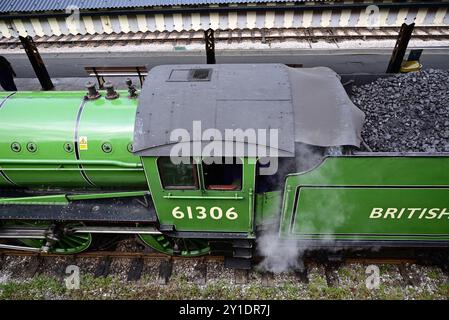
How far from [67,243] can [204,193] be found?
9.99 feet

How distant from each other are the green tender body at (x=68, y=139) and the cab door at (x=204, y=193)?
2.30ft

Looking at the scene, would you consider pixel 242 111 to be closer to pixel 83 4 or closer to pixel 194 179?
pixel 194 179

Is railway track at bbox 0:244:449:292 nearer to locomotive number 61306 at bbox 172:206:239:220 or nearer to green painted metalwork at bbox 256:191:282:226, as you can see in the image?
green painted metalwork at bbox 256:191:282:226

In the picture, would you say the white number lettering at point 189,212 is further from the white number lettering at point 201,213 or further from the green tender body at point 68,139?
the green tender body at point 68,139

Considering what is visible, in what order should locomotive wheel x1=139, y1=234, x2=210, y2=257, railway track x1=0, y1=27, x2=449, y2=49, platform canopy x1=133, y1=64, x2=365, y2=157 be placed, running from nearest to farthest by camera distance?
platform canopy x1=133, y1=64, x2=365, y2=157, locomotive wheel x1=139, y1=234, x2=210, y2=257, railway track x1=0, y1=27, x2=449, y2=49

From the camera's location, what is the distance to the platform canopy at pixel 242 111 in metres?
4.20

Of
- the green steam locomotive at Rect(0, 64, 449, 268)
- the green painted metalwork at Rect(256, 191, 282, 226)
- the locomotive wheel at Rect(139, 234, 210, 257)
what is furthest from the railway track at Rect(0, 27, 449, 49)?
the green painted metalwork at Rect(256, 191, 282, 226)

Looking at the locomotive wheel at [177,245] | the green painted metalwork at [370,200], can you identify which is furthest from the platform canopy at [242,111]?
the locomotive wheel at [177,245]

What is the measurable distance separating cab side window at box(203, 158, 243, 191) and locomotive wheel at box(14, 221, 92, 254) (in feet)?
8.46

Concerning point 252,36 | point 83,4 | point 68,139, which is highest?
point 83,4

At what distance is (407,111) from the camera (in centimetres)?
536

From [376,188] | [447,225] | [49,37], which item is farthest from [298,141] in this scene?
[49,37]

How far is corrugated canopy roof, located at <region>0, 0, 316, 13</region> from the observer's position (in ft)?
41.2

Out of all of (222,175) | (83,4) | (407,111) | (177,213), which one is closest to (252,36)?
(83,4)
